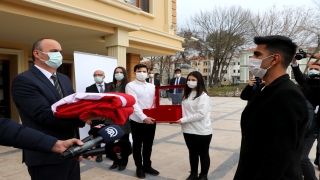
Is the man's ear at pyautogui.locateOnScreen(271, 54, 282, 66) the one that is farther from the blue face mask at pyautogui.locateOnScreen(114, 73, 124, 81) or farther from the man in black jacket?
the blue face mask at pyautogui.locateOnScreen(114, 73, 124, 81)

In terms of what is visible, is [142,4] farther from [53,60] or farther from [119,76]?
[53,60]

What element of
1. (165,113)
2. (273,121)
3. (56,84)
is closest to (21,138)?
(56,84)

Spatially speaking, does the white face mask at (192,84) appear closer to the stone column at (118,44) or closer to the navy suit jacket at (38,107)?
the navy suit jacket at (38,107)

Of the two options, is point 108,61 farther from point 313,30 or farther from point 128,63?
point 313,30

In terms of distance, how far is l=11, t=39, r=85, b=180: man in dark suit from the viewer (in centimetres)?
191

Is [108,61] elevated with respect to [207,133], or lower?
elevated

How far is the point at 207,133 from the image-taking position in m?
3.63

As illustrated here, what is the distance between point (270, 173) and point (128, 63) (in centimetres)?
949

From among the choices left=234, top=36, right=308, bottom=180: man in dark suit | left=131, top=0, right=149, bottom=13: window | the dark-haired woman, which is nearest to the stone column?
the dark-haired woman

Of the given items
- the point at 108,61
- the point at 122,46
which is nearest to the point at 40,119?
the point at 108,61

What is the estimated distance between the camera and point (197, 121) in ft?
11.9

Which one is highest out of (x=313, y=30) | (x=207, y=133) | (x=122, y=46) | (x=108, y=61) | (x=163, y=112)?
(x=313, y=30)

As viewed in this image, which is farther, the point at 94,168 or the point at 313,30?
the point at 313,30

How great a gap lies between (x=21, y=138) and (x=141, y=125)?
8.63 feet
